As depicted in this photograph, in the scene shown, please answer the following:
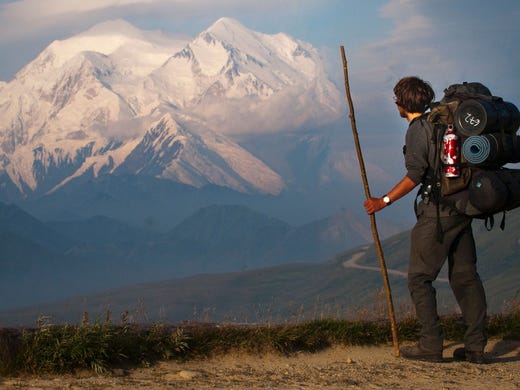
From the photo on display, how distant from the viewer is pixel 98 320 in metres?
8.61

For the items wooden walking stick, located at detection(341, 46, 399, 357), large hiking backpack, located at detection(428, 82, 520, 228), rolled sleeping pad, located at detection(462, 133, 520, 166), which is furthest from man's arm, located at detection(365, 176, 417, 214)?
rolled sleeping pad, located at detection(462, 133, 520, 166)

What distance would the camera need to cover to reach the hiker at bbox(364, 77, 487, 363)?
898 cm

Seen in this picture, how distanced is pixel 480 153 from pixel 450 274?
1594mm

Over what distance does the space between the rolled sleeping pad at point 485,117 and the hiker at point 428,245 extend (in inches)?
15.3

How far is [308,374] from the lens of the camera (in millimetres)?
8531

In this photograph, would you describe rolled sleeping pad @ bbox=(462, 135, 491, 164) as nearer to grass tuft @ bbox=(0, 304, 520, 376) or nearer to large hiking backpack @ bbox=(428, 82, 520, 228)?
large hiking backpack @ bbox=(428, 82, 520, 228)

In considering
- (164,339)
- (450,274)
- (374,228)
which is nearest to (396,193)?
(374,228)

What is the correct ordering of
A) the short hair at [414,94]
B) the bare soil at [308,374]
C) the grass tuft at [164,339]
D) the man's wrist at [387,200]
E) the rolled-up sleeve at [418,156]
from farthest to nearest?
the short hair at [414,94] → the man's wrist at [387,200] → the rolled-up sleeve at [418,156] → the grass tuft at [164,339] → the bare soil at [308,374]

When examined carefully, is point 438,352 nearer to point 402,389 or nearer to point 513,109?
point 402,389

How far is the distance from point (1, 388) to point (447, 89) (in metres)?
5.69

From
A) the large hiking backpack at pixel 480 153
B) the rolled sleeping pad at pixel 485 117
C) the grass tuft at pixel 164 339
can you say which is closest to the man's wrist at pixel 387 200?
the large hiking backpack at pixel 480 153

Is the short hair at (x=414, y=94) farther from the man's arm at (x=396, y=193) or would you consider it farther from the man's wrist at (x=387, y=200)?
the man's wrist at (x=387, y=200)

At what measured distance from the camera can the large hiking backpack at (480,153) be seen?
856 centimetres

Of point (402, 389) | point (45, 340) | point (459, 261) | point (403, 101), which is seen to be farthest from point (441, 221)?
point (45, 340)
